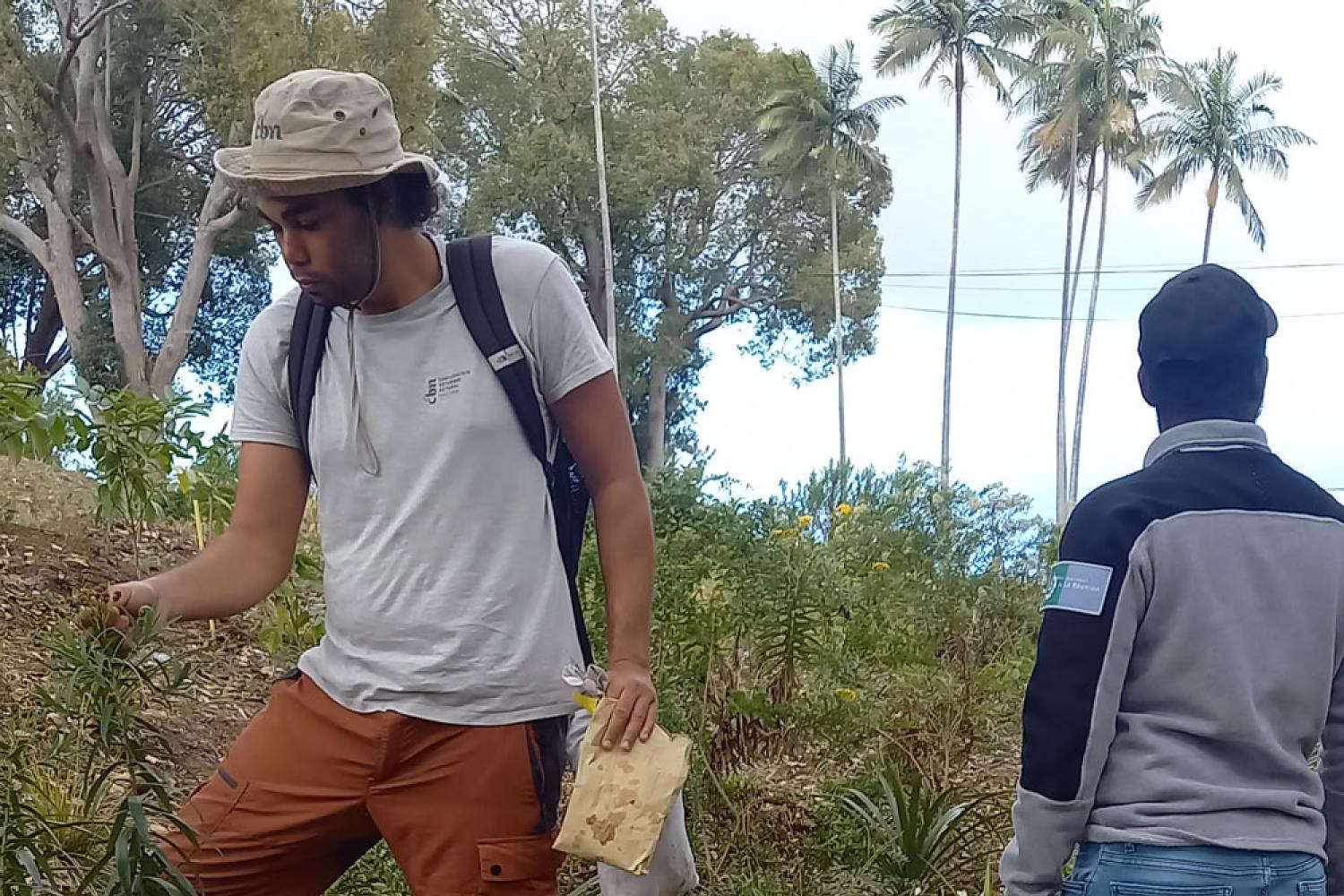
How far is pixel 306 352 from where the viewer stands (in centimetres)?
157

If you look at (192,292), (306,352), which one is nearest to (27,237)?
(192,292)

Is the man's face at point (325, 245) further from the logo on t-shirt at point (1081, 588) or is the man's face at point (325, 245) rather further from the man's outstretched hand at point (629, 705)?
the logo on t-shirt at point (1081, 588)

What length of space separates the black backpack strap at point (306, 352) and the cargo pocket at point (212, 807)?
351mm

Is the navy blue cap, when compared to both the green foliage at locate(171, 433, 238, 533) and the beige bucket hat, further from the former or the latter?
the green foliage at locate(171, 433, 238, 533)

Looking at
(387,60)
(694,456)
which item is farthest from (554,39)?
(694,456)

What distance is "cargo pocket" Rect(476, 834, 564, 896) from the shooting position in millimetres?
1473

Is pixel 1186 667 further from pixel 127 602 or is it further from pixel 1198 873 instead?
pixel 127 602

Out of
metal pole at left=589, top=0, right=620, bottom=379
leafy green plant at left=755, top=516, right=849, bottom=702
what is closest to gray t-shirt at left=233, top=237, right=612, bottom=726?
leafy green plant at left=755, top=516, right=849, bottom=702

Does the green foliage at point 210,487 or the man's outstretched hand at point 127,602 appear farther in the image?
the green foliage at point 210,487

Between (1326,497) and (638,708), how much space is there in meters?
0.73

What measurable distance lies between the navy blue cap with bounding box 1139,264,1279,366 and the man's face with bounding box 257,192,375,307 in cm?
82

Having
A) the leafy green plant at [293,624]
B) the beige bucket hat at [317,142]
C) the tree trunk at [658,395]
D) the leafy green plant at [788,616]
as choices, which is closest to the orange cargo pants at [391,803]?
the beige bucket hat at [317,142]

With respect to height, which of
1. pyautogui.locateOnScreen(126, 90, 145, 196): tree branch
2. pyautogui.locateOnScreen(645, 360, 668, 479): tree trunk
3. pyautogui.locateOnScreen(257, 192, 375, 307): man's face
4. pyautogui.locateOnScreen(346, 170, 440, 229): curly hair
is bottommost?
pyautogui.locateOnScreen(645, 360, 668, 479): tree trunk

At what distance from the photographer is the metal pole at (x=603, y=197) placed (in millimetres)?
15273
